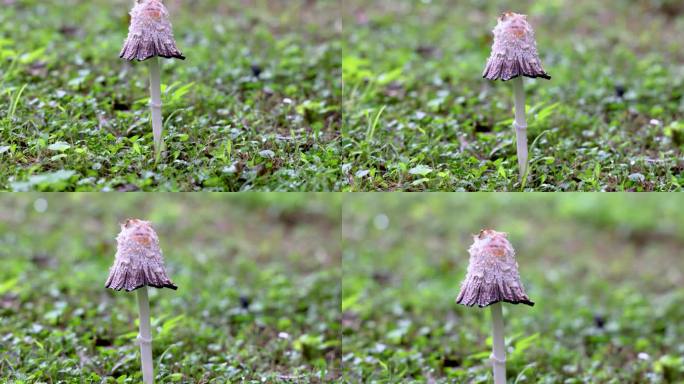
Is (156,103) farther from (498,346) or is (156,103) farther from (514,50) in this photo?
(498,346)

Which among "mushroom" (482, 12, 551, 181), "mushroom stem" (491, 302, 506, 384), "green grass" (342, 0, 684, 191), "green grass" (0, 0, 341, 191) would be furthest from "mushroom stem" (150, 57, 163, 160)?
"mushroom stem" (491, 302, 506, 384)

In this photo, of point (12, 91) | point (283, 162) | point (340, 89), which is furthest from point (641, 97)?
point (12, 91)

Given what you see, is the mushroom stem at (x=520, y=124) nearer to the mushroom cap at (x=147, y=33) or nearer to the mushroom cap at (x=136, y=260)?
the mushroom cap at (x=147, y=33)

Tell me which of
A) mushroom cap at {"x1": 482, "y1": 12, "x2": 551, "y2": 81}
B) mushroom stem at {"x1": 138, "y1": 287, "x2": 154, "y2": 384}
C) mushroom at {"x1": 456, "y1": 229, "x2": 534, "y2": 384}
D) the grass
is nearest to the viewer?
mushroom at {"x1": 456, "y1": 229, "x2": 534, "y2": 384}

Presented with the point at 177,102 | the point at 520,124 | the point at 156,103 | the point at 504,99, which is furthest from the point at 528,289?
the point at 156,103

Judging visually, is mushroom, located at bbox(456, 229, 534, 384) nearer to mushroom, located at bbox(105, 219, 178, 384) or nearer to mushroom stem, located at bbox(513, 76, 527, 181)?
mushroom stem, located at bbox(513, 76, 527, 181)

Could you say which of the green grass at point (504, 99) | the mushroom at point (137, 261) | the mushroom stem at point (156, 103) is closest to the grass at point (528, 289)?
the green grass at point (504, 99)

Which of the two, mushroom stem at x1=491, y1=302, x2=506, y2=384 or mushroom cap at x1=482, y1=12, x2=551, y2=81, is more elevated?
mushroom cap at x1=482, y1=12, x2=551, y2=81

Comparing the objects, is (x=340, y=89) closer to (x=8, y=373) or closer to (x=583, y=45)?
(x=583, y=45)
